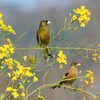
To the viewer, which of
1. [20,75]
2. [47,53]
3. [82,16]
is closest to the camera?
[20,75]

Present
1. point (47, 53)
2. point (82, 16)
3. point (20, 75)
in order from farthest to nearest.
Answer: point (47, 53) → point (82, 16) → point (20, 75)

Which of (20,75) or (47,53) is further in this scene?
(47,53)

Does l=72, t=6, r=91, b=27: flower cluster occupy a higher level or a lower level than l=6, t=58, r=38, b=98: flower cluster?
higher

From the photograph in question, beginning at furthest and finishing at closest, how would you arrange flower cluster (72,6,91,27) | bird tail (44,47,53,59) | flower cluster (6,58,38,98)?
bird tail (44,47,53,59) → flower cluster (72,6,91,27) → flower cluster (6,58,38,98)

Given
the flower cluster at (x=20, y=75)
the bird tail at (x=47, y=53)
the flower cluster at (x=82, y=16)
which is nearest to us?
the flower cluster at (x=20, y=75)

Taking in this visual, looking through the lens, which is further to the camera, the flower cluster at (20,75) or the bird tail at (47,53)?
the bird tail at (47,53)

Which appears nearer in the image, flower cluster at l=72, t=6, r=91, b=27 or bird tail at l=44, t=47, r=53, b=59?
flower cluster at l=72, t=6, r=91, b=27

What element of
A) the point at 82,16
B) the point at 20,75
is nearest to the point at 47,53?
the point at 82,16

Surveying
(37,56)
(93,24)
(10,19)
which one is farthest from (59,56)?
(10,19)

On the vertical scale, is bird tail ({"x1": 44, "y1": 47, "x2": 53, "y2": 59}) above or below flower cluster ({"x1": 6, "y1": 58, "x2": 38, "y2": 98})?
above

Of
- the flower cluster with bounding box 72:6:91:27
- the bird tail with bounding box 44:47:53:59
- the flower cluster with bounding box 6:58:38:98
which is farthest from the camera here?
the bird tail with bounding box 44:47:53:59

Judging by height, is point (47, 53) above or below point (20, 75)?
above

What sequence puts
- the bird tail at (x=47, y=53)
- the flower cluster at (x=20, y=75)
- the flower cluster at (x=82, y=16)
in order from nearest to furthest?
1. the flower cluster at (x=20, y=75)
2. the flower cluster at (x=82, y=16)
3. the bird tail at (x=47, y=53)

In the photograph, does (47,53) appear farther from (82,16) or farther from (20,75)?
(20,75)
